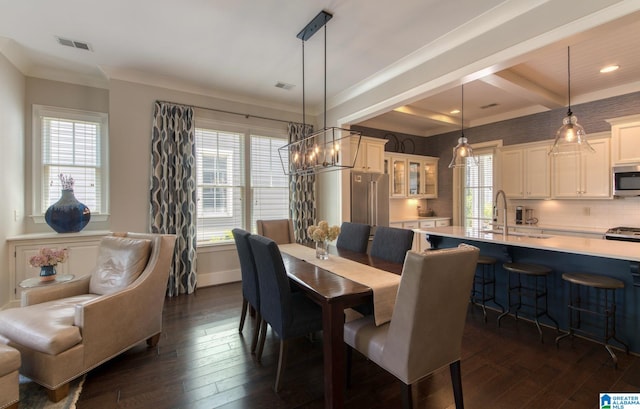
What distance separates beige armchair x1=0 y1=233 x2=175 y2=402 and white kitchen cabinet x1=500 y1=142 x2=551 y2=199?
18.5 ft

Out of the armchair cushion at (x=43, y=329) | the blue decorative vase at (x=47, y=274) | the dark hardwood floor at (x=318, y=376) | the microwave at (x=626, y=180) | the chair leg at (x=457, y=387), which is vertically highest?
the microwave at (x=626, y=180)

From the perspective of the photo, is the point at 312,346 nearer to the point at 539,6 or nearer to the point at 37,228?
the point at 539,6

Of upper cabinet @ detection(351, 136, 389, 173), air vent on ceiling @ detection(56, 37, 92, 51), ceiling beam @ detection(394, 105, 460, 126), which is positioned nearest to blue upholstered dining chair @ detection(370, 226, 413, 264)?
upper cabinet @ detection(351, 136, 389, 173)

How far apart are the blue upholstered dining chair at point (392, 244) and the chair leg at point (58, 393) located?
270 centimetres

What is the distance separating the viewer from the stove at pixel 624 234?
12.1 feet

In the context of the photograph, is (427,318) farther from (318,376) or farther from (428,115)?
(428,115)

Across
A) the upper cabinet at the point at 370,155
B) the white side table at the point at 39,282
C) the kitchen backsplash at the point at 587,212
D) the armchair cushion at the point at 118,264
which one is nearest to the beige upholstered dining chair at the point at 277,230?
the armchair cushion at the point at 118,264

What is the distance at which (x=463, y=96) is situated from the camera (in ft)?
15.2

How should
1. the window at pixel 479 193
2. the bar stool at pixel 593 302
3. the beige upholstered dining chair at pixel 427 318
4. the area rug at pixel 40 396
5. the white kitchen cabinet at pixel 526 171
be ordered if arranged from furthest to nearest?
the window at pixel 479 193 < the white kitchen cabinet at pixel 526 171 < the bar stool at pixel 593 302 < the area rug at pixel 40 396 < the beige upholstered dining chair at pixel 427 318

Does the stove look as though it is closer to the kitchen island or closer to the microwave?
the microwave

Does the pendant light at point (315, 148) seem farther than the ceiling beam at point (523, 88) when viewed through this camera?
No

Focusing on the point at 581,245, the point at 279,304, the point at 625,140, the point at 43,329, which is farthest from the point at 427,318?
the point at 625,140

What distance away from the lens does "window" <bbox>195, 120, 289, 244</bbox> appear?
451cm

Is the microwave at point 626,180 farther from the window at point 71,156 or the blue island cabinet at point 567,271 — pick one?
the window at point 71,156
